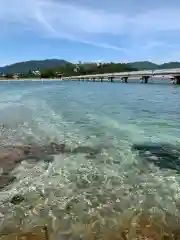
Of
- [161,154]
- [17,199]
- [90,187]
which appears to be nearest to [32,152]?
[90,187]

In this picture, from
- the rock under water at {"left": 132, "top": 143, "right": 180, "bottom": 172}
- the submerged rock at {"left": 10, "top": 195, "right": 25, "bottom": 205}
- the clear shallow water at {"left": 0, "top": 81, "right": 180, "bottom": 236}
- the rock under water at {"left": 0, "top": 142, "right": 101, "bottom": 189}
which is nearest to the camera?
the clear shallow water at {"left": 0, "top": 81, "right": 180, "bottom": 236}

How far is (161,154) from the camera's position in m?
16.6

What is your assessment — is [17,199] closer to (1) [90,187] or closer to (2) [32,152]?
(1) [90,187]

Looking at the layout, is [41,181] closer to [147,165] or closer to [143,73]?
[147,165]

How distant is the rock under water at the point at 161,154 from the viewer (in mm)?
14883

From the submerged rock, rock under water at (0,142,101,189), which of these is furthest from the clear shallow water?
rock under water at (0,142,101,189)

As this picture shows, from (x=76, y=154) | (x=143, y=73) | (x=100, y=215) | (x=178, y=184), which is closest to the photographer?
(x=100, y=215)

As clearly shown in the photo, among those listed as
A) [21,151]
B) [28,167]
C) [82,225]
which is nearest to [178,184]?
[82,225]

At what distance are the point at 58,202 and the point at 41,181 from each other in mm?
2288

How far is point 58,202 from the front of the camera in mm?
10711

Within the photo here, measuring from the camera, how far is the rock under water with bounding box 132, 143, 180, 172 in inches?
586

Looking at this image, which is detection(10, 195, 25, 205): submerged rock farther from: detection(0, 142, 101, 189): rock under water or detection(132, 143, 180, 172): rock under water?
detection(132, 143, 180, 172): rock under water

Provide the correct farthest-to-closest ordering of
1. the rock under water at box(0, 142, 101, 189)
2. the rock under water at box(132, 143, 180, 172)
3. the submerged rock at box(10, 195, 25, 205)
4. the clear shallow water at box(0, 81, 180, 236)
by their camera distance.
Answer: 1. the rock under water at box(132, 143, 180, 172)
2. the rock under water at box(0, 142, 101, 189)
3. the submerged rock at box(10, 195, 25, 205)
4. the clear shallow water at box(0, 81, 180, 236)

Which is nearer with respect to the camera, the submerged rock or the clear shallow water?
the clear shallow water
